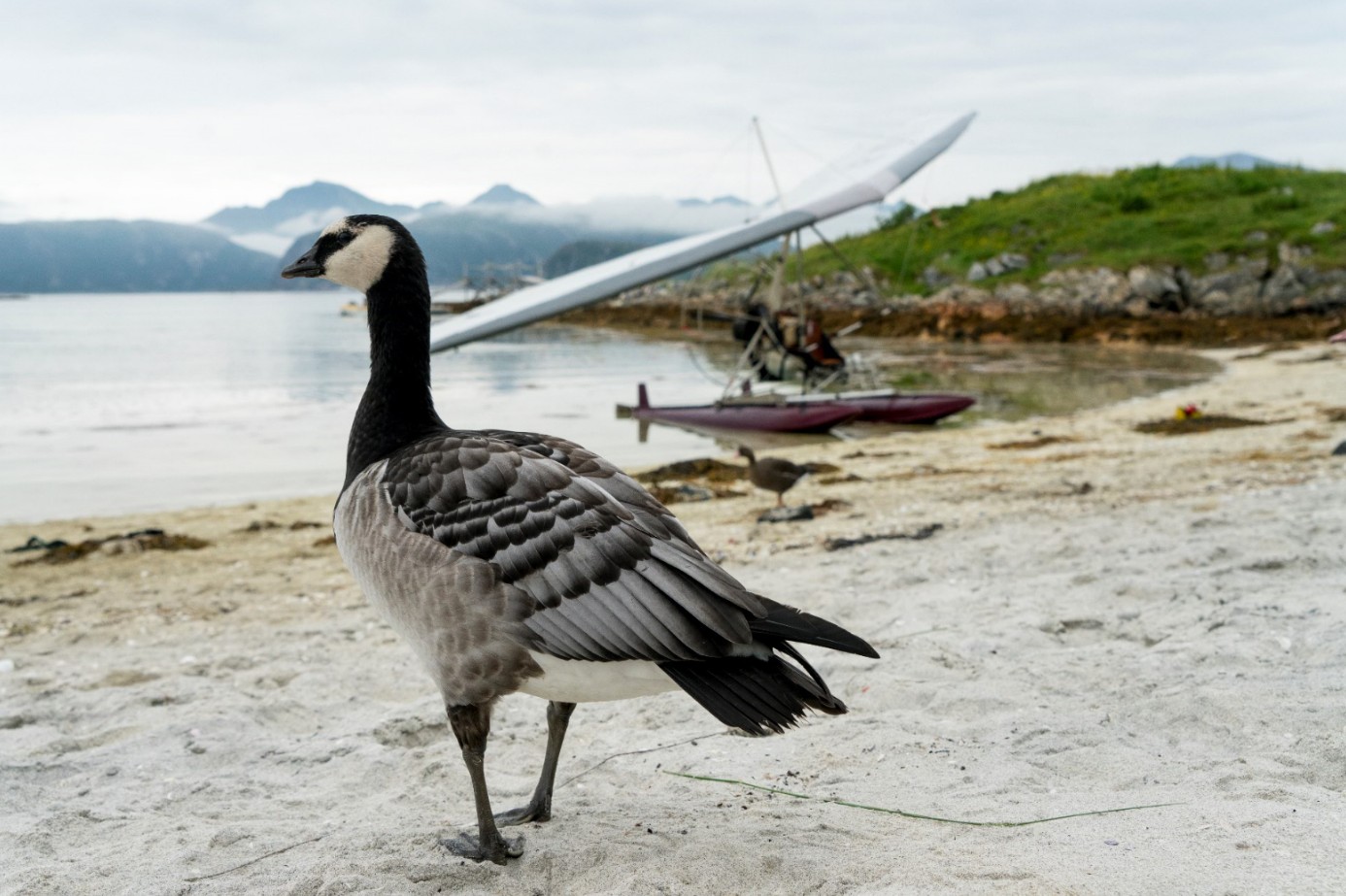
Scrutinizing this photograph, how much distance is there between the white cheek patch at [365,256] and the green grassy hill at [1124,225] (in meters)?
44.4

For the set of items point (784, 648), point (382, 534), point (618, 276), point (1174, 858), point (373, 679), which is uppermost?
point (618, 276)

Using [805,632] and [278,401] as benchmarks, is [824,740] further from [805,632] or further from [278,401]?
[278,401]

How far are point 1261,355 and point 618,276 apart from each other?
26629 millimetres

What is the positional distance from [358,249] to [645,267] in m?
15.1

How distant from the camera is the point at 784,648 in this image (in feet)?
11.5

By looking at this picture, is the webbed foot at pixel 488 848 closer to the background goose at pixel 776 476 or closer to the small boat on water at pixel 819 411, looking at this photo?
the background goose at pixel 776 476

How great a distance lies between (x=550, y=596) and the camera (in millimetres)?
3469

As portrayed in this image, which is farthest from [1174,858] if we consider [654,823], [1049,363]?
[1049,363]

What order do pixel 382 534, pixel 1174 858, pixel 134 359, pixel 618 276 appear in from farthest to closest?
pixel 134 359 < pixel 618 276 < pixel 382 534 < pixel 1174 858

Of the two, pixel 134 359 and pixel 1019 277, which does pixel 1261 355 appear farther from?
pixel 134 359

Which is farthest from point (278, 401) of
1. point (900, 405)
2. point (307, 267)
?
point (307, 267)

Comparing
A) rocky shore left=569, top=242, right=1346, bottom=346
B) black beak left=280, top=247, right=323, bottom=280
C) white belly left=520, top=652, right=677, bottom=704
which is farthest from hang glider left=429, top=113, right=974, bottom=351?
rocky shore left=569, top=242, right=1346, bottom=346

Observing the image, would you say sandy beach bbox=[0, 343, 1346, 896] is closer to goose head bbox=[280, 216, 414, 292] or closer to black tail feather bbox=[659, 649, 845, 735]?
black tail feather bbox=[659, 649, 845, 735]

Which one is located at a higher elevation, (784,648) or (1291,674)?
(784,648)
